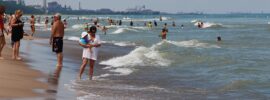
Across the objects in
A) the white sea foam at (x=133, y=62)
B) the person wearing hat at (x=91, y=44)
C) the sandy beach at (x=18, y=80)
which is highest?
the person wearing hat at (x=91, y=44)

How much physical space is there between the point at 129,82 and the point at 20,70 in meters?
2.48

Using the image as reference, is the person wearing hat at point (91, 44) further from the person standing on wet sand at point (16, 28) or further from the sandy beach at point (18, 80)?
the person standing on wet sand at point (16, 28)

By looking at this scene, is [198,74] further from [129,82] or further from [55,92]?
[55,92]

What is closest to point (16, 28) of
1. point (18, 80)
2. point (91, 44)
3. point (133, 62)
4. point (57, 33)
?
point (57, 33)

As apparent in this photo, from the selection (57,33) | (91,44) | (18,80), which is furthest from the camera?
(57,33)

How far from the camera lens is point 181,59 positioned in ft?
66.9

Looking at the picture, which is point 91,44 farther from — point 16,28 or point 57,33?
point 16,28

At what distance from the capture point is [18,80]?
1055 centimetres

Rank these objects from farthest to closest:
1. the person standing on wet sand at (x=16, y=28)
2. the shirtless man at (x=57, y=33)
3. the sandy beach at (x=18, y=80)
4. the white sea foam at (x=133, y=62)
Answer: the white sea foam at (x=133, y=62) → the person standing on wet sand at (x=16, y=28) → the shirtless man at (x=57, y=33) → the sandy beach at (x=18, y=80)

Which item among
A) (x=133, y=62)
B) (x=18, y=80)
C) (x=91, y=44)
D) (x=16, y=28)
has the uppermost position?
(x=16, y=28)

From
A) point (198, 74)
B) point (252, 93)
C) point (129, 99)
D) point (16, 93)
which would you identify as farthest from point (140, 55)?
point (16, 93)

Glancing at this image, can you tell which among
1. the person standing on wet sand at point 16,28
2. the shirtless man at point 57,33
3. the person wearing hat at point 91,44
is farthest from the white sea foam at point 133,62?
the person wearing hat at point 91,44

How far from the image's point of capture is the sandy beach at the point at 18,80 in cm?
874

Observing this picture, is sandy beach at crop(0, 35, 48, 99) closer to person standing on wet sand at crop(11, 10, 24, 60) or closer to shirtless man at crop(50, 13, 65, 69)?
person standing on wet sand at crop(11, 10, 24, 60)
